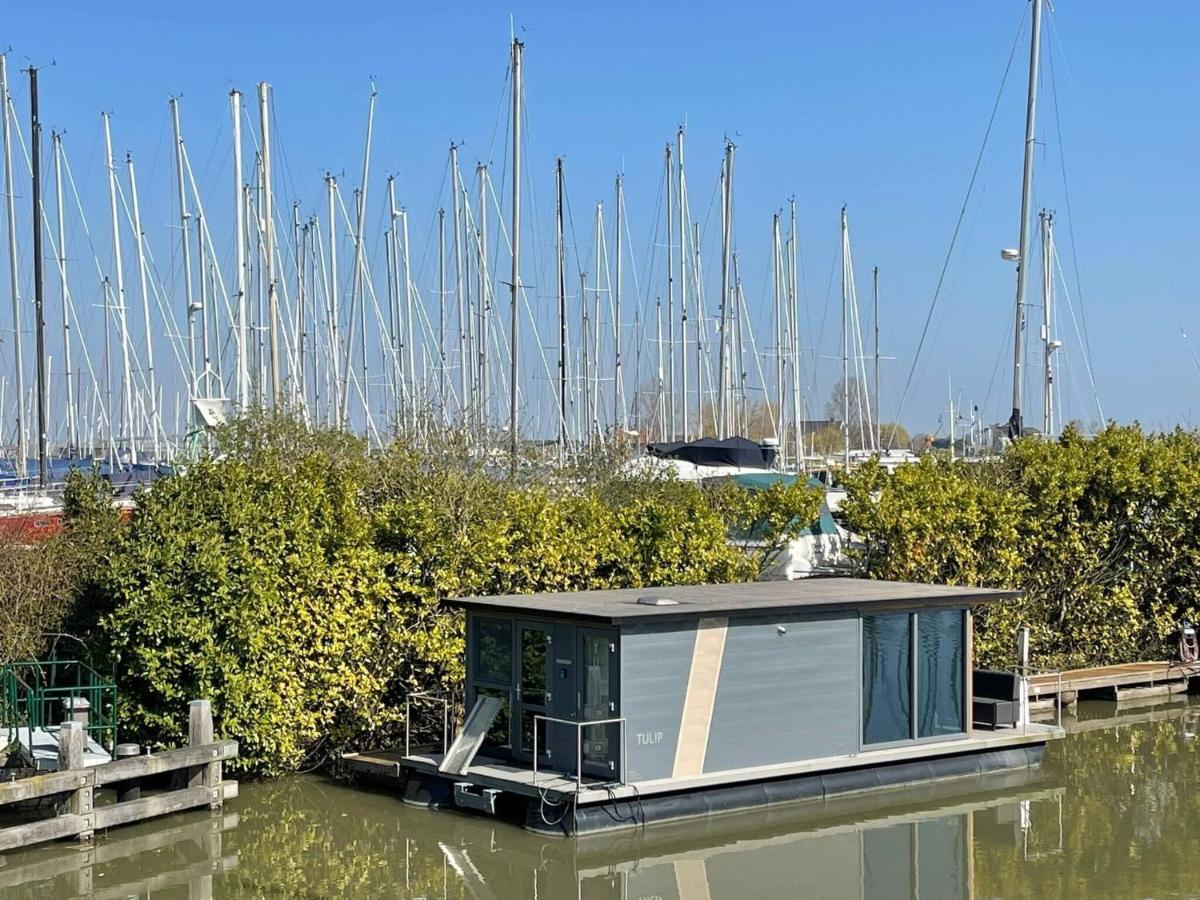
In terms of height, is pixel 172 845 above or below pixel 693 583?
below

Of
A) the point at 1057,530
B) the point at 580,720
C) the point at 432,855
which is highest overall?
the point at 1057,530

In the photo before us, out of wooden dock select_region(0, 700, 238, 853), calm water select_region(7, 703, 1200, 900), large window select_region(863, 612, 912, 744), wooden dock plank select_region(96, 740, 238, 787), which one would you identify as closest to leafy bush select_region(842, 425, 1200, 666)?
large window select_region(863, 612, 912, 744)

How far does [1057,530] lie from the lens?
98.3 ft

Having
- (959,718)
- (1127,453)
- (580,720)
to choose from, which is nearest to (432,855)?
(580,720)

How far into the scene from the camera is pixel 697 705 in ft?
64.1

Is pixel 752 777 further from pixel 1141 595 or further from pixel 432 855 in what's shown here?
pixel 1141 595

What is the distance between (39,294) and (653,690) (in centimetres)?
2463

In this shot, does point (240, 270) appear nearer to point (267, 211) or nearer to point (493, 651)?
point (267, 211)

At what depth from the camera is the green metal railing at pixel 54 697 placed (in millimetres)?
19672

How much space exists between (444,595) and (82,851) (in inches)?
252

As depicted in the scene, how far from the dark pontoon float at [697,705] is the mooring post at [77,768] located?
415 cm

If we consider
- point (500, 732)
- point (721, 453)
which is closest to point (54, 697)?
point (500, 732)

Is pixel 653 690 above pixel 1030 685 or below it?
above

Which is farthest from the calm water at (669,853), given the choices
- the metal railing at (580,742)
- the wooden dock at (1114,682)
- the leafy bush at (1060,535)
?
the leafy bush at (1060,535)
